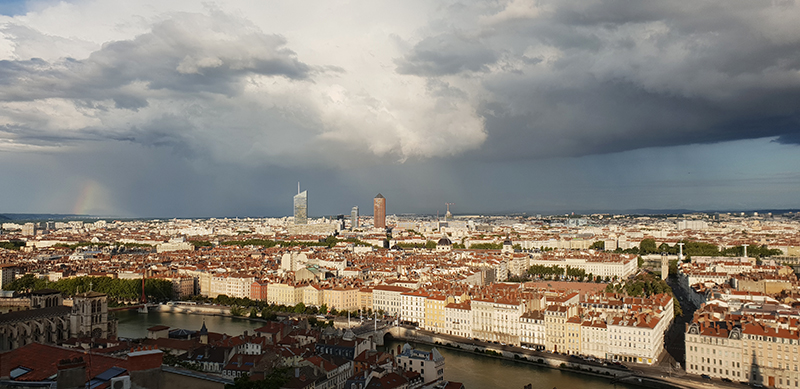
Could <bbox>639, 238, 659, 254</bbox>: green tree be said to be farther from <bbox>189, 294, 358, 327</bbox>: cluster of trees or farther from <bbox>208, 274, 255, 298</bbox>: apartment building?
<bbox>208, 274, 255, 298</bbox>: apartment building

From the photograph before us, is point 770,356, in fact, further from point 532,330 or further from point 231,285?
point 231,285

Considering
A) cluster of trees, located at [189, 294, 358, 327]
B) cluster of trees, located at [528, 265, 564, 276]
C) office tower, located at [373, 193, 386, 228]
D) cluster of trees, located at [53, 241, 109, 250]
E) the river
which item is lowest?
the river

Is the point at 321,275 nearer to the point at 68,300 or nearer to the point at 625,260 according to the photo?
the point at 68,300

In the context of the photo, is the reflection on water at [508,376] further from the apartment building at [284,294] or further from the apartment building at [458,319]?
the apartment building at [284,294]

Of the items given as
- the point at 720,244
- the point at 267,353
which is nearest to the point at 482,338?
the point at 267,353

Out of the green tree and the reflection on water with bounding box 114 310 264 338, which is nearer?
the reflection on water with bounding box 114 310 264 338

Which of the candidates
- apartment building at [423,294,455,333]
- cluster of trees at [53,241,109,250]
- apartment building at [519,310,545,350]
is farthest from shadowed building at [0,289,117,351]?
cluster of trees at [53,241,109,250]
